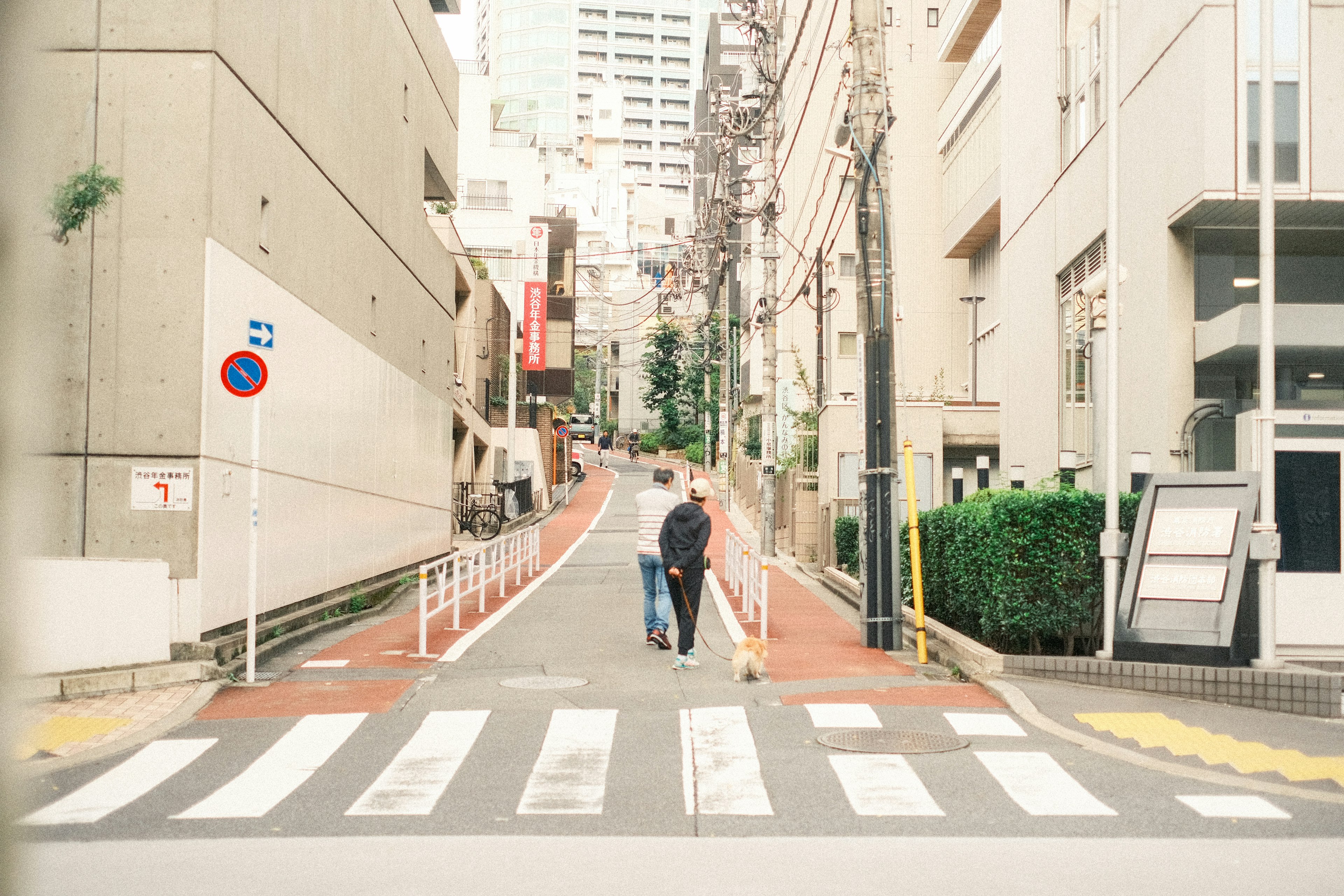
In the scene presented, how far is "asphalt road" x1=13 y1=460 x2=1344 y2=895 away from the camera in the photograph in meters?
6.08

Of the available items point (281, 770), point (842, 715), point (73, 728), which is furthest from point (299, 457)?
point (842, 715)

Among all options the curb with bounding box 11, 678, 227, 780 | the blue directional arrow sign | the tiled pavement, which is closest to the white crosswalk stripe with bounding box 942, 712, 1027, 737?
the curb with bounding box 11, 678, 227, 780

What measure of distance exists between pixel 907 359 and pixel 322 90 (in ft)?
92.9

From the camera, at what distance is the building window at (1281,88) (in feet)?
46.3

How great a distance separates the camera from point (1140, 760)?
8.64 metres

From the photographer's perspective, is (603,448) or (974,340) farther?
(603,448)

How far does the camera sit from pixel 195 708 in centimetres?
1089

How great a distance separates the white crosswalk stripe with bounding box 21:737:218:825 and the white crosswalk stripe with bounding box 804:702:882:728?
4.55 meters

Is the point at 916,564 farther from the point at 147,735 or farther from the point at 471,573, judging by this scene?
the point at 147,735

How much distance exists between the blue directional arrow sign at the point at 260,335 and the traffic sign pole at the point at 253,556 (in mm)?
501

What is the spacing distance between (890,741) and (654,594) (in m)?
5.32

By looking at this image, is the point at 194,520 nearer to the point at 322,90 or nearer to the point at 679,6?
the point at 322,90

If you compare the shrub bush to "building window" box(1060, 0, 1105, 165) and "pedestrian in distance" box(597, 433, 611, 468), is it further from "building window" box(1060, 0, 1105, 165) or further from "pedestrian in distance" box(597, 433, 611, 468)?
"pedestrian in distance" box(597, 433, 611, 468)

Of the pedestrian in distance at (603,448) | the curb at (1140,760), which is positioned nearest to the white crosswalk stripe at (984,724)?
the curb at (1140,760)
